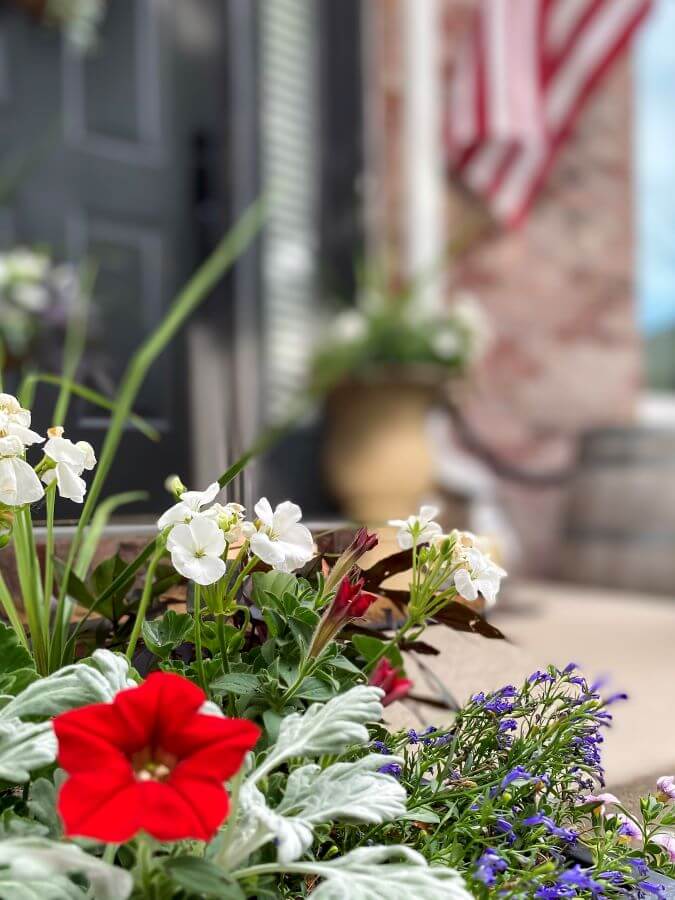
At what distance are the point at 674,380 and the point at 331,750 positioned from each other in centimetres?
376

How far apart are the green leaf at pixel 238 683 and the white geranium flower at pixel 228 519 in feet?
0.22

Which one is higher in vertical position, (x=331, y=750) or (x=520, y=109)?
(x=520, y=109)

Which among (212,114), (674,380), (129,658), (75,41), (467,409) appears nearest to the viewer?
(129,658)

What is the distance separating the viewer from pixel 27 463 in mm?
446

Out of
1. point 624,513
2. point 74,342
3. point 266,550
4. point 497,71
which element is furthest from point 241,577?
point 497,71

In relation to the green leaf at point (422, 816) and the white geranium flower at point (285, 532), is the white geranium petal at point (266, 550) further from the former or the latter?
the green leaf at point (422, 816)

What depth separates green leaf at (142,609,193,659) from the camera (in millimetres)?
464

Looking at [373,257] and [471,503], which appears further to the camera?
[373,257]

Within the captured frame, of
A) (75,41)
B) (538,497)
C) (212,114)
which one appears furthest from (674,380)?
(75,41)

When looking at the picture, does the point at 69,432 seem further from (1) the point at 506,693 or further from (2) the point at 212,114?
(2) the point at 212,114

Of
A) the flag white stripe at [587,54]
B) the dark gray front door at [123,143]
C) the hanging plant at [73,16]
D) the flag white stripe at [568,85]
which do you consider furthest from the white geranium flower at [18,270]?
the flag white stripe at [587,54]

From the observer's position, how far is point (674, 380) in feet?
12.6

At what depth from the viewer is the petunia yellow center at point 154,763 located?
361mm

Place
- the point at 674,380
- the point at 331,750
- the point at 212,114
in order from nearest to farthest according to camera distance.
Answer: the point at 331,750 → the point at 212,114 → the point at 674,380
